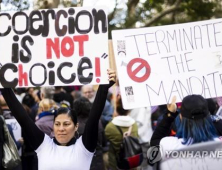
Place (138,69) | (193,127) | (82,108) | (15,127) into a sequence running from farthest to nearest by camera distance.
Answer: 1. (15,127)
2. (82,108)
3. (138,69)
4. (193,127)

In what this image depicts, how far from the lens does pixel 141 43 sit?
4156mm

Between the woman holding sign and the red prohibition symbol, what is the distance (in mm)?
525

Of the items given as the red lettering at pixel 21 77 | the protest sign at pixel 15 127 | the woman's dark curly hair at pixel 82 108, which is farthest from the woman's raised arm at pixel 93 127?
the protest sign at pixel 15 127

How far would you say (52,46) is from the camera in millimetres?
4047

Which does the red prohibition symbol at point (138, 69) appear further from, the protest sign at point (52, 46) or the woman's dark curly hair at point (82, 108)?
the woman's dark curly hair at point (82, 108)

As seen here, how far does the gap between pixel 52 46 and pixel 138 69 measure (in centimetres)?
81

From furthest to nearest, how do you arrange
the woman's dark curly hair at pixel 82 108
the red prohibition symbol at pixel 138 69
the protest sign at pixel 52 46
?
the woman's dark curly hair at pixel 82 108 < the red prohibition symbol at pixel 138 69 < the protest sign at pixel 52 46

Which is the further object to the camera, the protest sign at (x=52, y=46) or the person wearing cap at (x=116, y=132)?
the person wearing cap at (x=116, y=132)

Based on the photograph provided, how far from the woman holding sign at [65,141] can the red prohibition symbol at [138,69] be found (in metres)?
0.52

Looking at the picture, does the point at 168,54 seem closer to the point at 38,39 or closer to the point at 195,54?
the point at 195,54

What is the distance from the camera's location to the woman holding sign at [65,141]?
343 centimetres

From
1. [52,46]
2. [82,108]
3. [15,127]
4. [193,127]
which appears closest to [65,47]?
[52,46]

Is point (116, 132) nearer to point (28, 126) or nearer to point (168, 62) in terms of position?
point (168, 62)

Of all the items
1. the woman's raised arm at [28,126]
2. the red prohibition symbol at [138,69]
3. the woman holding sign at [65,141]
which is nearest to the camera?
the woman holding sign at [65,141]
